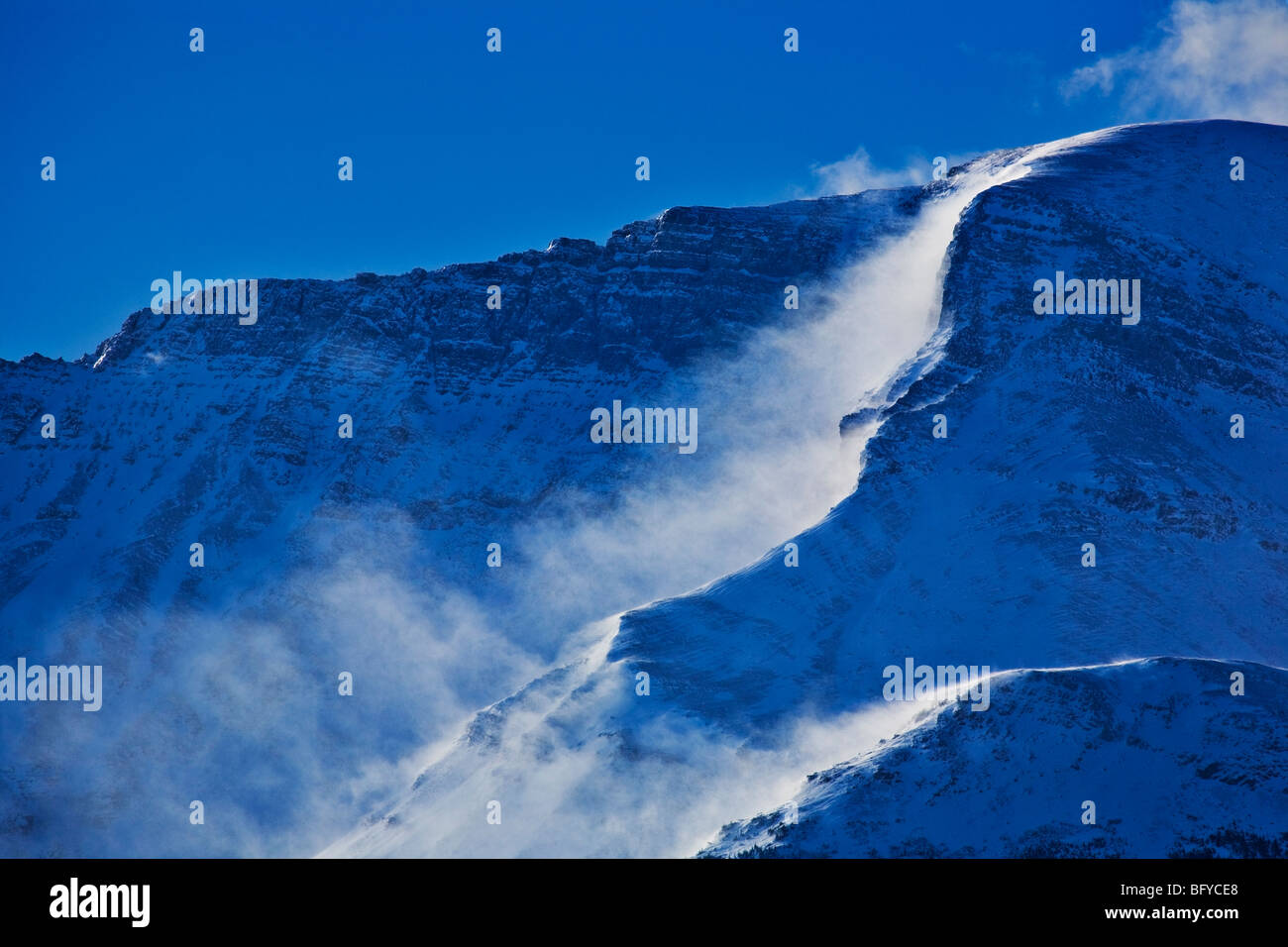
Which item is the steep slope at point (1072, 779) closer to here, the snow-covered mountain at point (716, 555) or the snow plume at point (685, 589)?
the snow-covered mountain at point (716, 555)

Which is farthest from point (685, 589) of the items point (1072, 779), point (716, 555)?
point (1072, 779)

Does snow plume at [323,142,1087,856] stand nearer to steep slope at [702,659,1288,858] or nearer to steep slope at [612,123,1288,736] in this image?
steep slope at [612,123,1288,736]

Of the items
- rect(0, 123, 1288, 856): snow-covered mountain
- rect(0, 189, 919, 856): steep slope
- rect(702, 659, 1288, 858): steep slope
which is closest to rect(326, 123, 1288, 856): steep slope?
rect(0, 123, 1288, 856): snow-covered mountain

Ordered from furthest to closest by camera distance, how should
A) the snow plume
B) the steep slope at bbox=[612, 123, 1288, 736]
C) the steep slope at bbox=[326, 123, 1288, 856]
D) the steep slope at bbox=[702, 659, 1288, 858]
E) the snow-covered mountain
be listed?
the steep slope at bbox=[612, 123, 1288, 736] < the steep slope at bbox=[326, 123, 1288, 856] < the snow plume < the snow-covered mountain < the steep slope at bbox=[702, 659, 1288, 858]

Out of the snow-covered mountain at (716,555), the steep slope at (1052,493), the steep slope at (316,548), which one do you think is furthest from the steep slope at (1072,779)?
the steep slope at (316,548)

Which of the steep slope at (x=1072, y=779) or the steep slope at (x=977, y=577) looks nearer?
the steep slope at (x=1072, y=779)

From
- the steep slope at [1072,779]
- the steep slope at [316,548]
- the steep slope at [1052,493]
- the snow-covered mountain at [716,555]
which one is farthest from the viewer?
the steep slope at [316,548]

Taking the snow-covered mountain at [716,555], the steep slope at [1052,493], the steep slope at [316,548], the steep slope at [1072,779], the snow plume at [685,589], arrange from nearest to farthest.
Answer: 1. the steep slope at [1072,779]
2. the snow-covered mountain at [716,555]
3. the snow plume at [685,589]
4. the steep slope at [1052,493]
5. the steep slope at [316,548]
